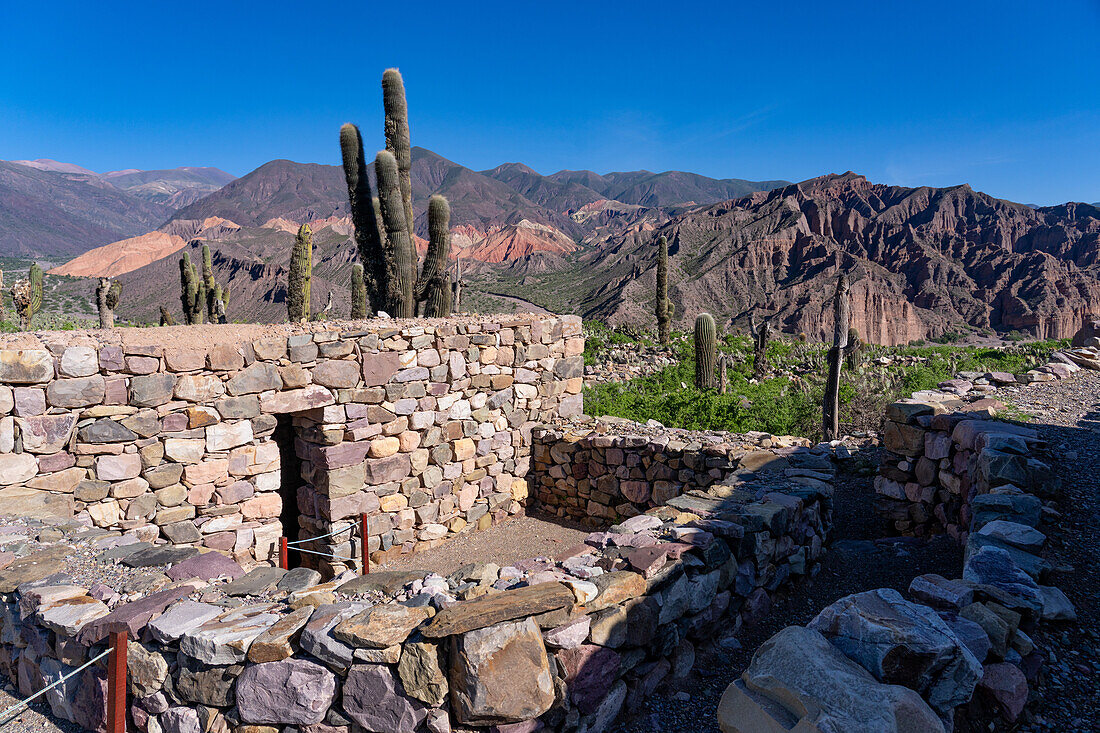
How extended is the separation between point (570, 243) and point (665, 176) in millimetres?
104259

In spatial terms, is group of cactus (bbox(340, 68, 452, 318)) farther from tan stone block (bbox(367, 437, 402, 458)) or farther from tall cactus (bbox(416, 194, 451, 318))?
tan stone block (bbox(367, 437, 402, 458))

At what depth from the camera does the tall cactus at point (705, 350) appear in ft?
46.0

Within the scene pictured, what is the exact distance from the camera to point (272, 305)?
49875 mm

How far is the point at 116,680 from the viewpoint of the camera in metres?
2.95

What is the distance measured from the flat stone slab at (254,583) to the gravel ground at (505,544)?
224 cm

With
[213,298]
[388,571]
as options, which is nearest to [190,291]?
→ [213,298]

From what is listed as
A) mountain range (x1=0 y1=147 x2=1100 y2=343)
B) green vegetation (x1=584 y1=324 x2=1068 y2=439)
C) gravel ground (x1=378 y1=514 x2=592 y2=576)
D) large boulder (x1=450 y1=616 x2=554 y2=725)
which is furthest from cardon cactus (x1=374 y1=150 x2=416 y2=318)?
mountain range (x1=0 y1=147 x2=1100 y2=343)

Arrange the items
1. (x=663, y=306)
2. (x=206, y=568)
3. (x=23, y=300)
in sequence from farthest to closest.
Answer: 1. (x=663, y=306)
2. (x=23, y=300)
3. (x=206, y=568)

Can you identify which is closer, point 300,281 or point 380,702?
point 380,702

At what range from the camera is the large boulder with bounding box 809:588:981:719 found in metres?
2.31

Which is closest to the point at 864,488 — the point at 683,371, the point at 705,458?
the point at 705,458

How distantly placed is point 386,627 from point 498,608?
0.53 meters

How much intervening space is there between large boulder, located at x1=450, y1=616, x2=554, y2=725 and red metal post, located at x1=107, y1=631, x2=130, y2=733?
1646 mm

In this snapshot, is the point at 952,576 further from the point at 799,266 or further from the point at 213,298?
the point at 799,266
